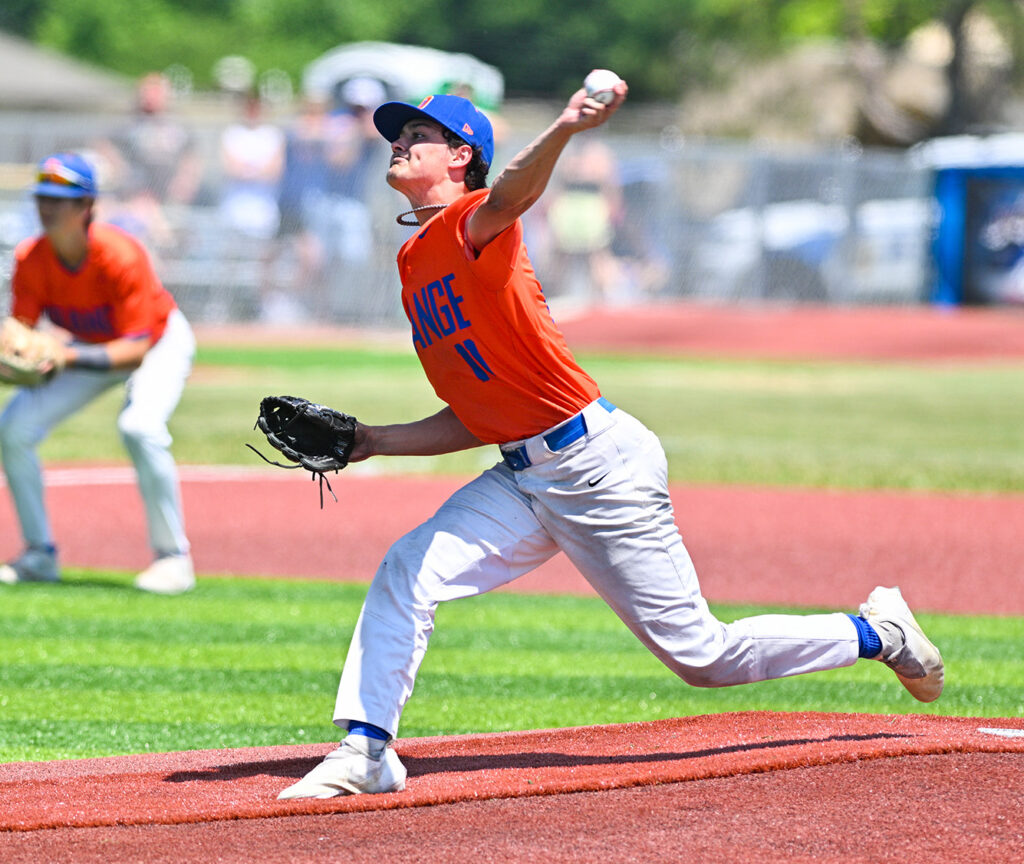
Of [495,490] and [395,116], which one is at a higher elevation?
[395,116]

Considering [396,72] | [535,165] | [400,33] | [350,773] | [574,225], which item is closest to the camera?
[535,165]

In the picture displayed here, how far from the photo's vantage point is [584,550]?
4.54 metres

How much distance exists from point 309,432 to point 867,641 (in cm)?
181

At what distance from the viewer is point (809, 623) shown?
15.7 ft

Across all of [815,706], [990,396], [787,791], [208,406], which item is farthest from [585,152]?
[787,791]

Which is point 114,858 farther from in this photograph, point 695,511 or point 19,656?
point 695,511

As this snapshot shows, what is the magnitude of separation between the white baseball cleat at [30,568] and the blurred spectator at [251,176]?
52.1ft

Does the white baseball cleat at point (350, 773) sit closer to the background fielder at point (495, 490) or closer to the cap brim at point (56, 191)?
the background fielder at point (495, 490)

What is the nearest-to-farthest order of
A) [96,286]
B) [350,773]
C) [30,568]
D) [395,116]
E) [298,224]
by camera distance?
[350,773] < [395,116] < [96,286] < [30,568] < [298,224]

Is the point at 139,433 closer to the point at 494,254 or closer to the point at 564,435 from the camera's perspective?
the point at 564,435

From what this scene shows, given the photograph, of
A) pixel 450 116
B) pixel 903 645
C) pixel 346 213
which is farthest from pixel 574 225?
pixel 450 116

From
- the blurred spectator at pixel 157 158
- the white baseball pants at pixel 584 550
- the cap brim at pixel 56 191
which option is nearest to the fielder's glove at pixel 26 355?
the cap brim at pixel 56 191

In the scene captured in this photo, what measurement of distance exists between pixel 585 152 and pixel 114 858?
72.9 ft

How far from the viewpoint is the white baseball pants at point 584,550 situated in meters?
4.37
